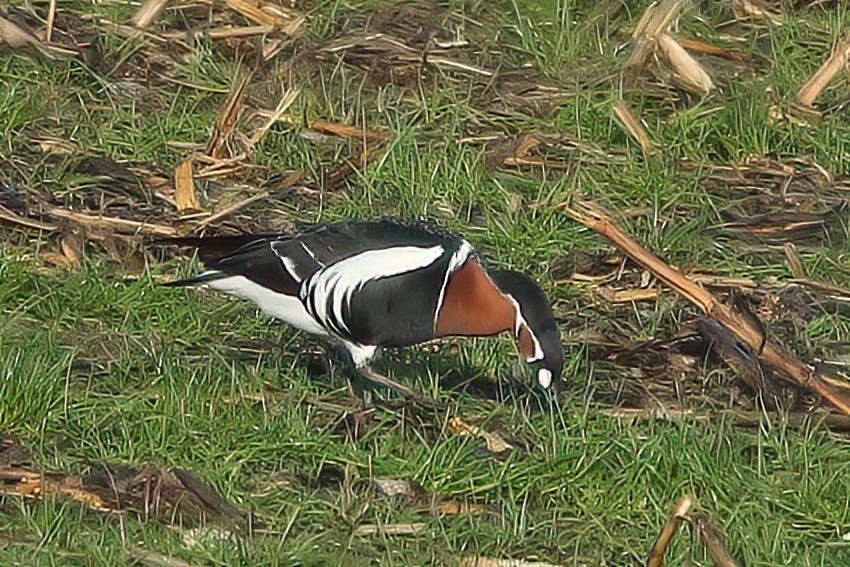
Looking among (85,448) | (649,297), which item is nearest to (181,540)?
(85,448)

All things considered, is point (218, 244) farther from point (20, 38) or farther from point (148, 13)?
point (148, 13)

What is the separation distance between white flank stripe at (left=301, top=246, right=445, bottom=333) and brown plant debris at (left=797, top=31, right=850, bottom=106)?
2650 mm

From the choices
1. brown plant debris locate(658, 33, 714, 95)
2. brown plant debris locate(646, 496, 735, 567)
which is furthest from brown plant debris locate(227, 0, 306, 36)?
brown plant debris locate(646, 496, 735, 567)

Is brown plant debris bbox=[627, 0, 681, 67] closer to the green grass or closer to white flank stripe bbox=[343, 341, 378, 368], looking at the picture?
the green grass

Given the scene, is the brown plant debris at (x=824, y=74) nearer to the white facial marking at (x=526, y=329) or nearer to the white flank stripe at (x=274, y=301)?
the white facial marking at (x=526, y=329)

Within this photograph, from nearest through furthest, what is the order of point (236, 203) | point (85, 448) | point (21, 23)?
point (85, 448) → point (236, 203) → point (21, 23)

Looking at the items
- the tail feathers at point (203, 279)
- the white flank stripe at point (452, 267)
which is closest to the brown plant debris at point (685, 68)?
the white flank stripe at point (452, 267)

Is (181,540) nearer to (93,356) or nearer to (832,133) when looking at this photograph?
(93,356)

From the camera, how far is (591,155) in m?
6.33

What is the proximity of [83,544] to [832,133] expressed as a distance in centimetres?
386

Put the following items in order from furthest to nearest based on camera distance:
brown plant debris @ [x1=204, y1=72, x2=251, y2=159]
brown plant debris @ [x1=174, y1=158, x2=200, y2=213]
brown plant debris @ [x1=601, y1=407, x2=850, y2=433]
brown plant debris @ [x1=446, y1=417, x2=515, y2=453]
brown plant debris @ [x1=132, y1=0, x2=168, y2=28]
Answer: brown plant debris @ [x1=132, y1=0, x2=168, y2=28], brown plant debris @ [x1=204, y1=72, x2=251, y2=159], brown plant debris @ [x1=174, y1=158, x2=200, y2=213], brown plant debris @ [x1=601, y1=407, x2=850, y2=433], brown plant debris @ [x1=446, y1=417, x2=515, y2=453]

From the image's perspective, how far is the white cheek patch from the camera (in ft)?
14.6

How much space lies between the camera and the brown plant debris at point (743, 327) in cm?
457

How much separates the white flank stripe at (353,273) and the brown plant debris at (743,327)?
0.59 metres
